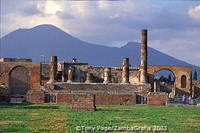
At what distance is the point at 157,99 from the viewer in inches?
1389

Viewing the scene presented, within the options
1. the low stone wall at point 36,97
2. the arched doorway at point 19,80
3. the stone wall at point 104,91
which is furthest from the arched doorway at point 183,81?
the low stone wall at point 36,97

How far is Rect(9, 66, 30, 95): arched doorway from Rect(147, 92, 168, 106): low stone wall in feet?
67.9

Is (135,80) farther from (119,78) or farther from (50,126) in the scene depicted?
(50,126)

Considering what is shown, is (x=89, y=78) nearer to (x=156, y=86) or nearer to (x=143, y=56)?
(x=143, y=56)

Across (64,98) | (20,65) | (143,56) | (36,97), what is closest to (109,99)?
(64,98)

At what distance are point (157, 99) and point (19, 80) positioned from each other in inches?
907

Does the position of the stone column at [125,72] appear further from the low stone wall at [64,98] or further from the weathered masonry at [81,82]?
the low stone wall at [64,98]

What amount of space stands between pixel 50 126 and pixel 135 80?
37904 millimetres

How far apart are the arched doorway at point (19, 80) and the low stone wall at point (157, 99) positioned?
20688 millimetres

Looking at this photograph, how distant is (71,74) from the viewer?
153ft

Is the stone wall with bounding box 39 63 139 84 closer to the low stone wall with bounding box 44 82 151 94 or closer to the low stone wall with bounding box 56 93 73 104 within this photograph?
the low stone wall with bounding box 44 82 151 94

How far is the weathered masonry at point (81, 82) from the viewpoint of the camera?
35.6 m

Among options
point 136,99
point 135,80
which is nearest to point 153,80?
point 135,80

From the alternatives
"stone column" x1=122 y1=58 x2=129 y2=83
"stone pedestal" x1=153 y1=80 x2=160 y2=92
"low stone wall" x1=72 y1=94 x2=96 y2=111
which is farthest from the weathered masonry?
"low stone wall" x1=72 y1=94 x2=96 y2=111
